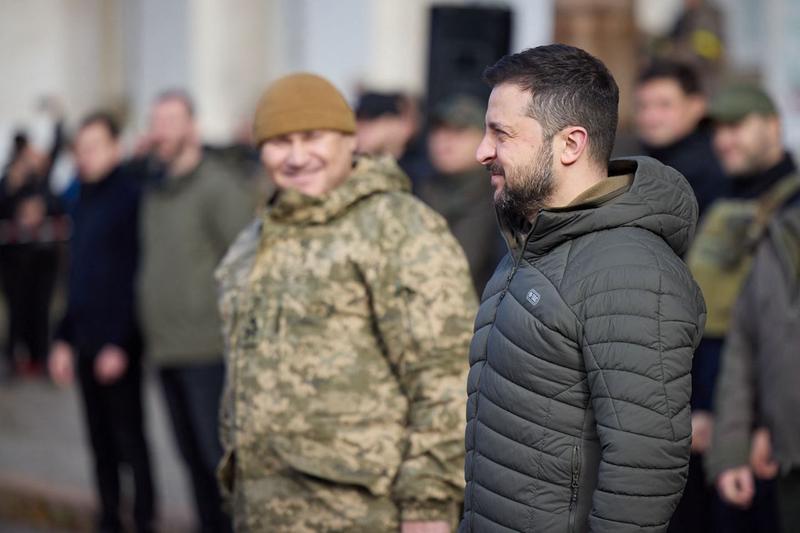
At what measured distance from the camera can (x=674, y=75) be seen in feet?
20.2

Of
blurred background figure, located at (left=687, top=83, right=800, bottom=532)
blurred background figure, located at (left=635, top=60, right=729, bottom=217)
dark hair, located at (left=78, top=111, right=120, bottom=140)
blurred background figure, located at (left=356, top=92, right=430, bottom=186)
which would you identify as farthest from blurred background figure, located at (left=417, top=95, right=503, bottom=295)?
dark hair, located at (left=78, top=111, right=120, bottom=140)

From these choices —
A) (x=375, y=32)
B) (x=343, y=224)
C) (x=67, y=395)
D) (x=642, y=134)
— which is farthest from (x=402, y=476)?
(x=375, y=32)

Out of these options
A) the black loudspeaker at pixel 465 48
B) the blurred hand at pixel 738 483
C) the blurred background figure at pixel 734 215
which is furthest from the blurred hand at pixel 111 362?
the blurred hand at pixel 738 483

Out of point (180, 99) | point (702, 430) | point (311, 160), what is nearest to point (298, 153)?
point (311, 160)

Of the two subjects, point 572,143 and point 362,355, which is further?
point 362,355

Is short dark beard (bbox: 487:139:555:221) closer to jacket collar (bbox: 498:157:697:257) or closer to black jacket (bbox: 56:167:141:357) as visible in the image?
jacket collar (bbox: 498:157:697:257)

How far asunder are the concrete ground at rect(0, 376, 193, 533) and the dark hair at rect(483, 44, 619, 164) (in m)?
5.02

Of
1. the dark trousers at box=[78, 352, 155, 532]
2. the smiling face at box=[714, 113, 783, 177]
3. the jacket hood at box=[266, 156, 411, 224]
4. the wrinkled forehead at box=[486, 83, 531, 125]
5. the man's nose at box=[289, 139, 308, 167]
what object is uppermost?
the wrinkled forehead at box=[486, 83, 531, 125]

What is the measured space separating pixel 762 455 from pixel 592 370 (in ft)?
7.15

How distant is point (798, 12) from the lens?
16.9 meters

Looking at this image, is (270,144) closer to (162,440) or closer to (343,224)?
(343,224)

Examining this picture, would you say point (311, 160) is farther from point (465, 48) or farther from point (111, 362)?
point (465, 48)

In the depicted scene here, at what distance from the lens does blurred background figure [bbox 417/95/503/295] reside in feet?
20.9

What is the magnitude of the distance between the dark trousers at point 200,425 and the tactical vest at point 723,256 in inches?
84.7
